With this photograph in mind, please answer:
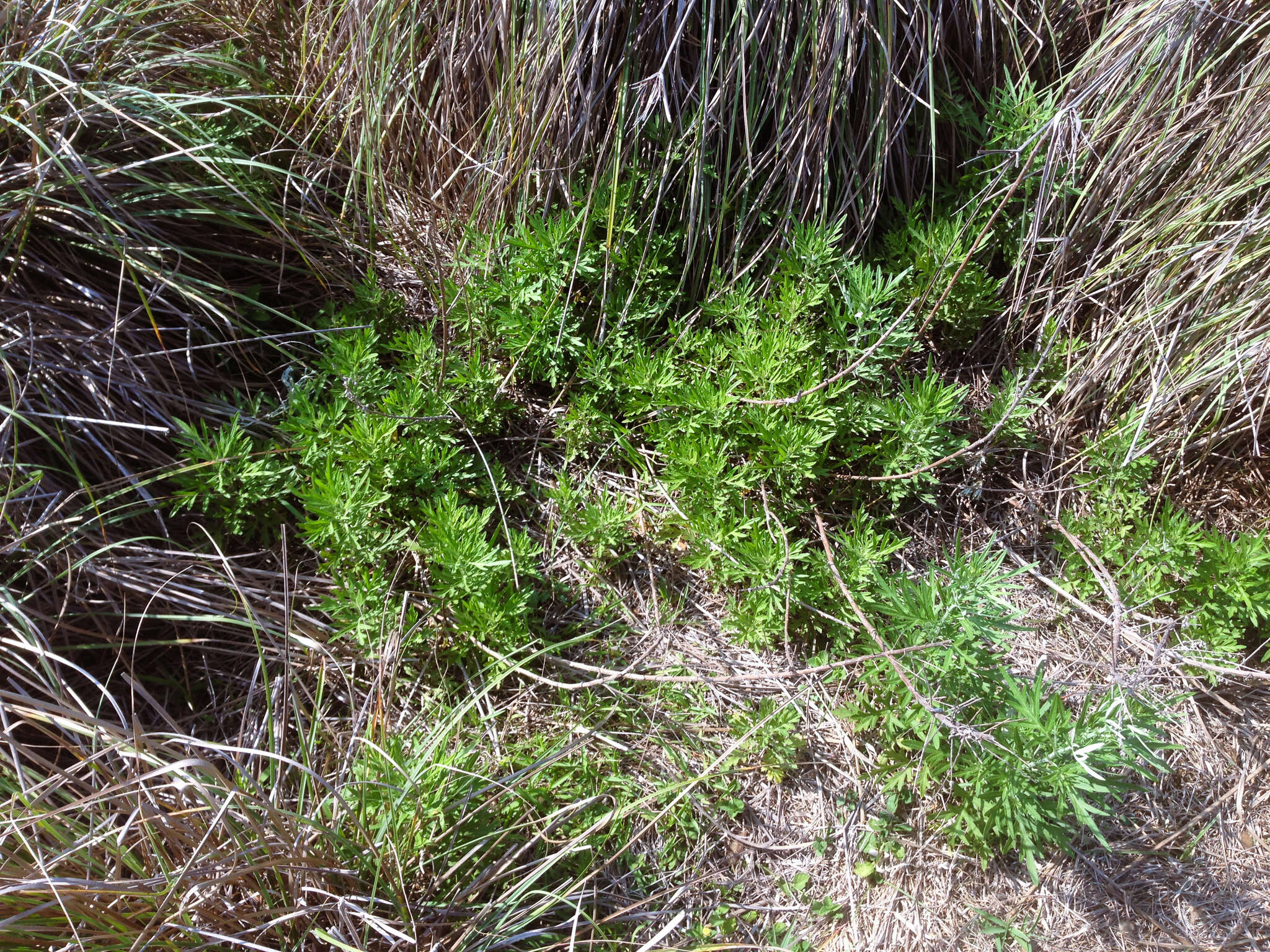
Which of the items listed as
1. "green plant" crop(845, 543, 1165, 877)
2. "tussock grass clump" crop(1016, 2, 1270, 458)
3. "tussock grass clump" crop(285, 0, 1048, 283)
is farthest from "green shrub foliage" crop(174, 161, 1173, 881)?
"tussock grass clump" crop(1016, 2, 1270, 458)

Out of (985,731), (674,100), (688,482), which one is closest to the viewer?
(985,731)

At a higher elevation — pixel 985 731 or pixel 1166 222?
pixel 1166 222

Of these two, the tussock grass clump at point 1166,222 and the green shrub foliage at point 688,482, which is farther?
the tussock grass clump at point 1166,222

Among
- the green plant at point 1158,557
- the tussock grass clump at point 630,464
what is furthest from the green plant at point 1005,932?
the green plant at point 1158,557

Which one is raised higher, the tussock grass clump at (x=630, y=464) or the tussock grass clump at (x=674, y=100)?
the tussock grass clump at (x=674, y=100)

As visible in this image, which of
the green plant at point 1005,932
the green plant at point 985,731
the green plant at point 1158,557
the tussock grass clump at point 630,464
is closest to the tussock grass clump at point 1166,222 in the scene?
the tussock grass clump at point 630,464

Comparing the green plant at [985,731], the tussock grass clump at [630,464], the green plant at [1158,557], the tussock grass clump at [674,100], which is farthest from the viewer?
the tussock grass clump at [674,100]

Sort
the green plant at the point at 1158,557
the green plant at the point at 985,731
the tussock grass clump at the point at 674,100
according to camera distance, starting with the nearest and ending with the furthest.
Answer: the green plant at the point at 985,731, the green plant at the point at 1158,557, the tussock grass clump at the point at 674,100

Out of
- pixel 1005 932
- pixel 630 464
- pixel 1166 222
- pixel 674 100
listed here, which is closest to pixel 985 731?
pixel 1005 932

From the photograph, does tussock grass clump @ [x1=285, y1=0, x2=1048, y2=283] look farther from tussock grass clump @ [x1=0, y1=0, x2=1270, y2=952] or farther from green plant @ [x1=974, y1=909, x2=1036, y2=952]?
green plant @ [x1=974, y1=909, x2=1036, y2=952]

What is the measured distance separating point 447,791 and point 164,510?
105 centimetres

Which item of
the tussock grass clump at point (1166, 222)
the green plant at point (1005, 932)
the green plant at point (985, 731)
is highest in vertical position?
the tussock grass clump at point (1166, 222)

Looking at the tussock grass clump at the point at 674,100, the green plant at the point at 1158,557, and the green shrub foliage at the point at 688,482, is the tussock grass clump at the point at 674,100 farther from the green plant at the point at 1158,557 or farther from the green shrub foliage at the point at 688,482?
the green plant at the point at 1158,557

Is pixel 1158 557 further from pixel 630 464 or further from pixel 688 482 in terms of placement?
pixel 630 464
